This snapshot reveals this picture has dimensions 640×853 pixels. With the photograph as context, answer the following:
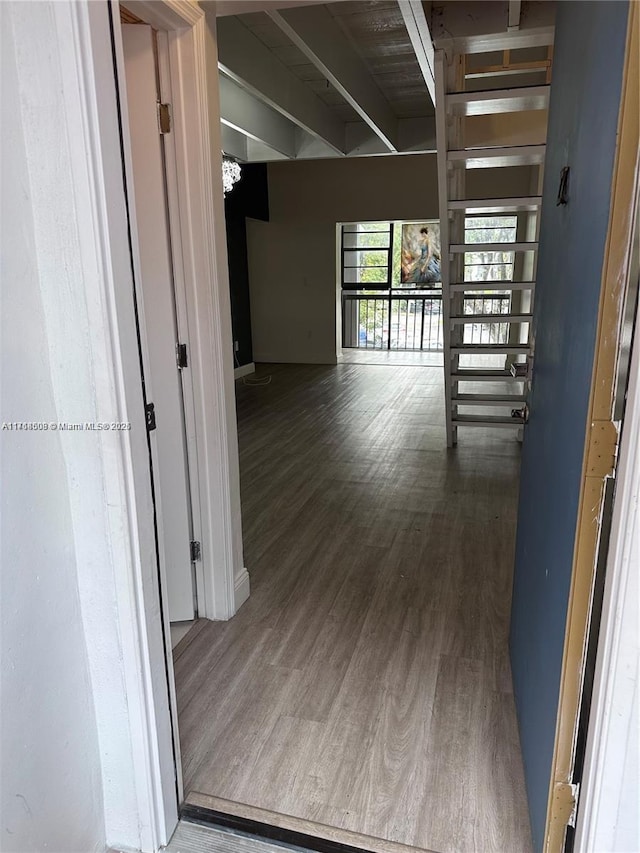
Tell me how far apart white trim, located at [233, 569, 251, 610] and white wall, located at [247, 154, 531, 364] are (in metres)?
6.27

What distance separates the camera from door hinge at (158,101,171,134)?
5.98 ft

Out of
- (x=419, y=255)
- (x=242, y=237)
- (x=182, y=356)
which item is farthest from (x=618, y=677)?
(x=419, y=255)

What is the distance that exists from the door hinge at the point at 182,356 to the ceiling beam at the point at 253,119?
300 centimetres

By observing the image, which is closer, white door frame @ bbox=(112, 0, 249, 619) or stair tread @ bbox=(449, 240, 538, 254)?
white door frame @ bbox=(112, 0, 249, 619)

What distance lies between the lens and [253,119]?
527 centimetres

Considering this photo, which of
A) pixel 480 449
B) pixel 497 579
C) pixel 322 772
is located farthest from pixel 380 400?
pixel 322 772

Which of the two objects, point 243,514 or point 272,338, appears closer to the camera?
point 243,514

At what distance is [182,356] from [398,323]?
8120 mm

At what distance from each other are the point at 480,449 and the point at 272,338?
4.86 m

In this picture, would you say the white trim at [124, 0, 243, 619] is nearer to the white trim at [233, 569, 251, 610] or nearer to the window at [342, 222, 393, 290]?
the white trim at [233, 569, 251, 610]

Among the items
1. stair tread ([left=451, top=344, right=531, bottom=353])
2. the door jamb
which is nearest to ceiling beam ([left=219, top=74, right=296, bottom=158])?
stair tread ([left=451, top=344, right=531, bottom=353])

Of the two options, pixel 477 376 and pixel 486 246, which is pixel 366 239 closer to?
pixel 477 376

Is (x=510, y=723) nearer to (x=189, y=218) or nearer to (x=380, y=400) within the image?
(x=189, y=218)

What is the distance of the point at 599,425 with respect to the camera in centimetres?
93
